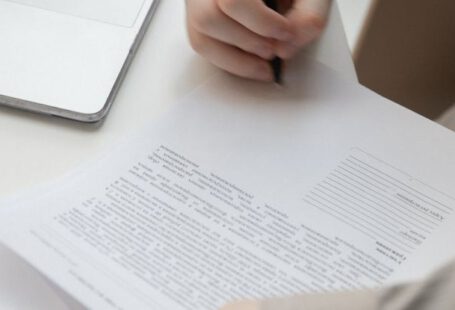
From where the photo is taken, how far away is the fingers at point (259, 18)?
0.52 m

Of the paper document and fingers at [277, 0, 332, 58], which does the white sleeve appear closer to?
the paper document

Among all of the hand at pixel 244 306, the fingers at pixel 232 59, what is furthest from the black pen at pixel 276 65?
the hand at pixel 244 306

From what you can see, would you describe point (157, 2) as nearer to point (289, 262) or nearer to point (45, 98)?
point (45, 98)

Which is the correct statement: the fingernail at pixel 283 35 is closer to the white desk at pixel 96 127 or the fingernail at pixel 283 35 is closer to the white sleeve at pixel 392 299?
the white desk at pixel 96 127

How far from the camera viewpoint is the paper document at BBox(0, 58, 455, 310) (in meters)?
0.44

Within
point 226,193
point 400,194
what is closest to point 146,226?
point 226,193

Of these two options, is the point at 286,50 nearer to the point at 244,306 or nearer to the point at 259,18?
the point at 259,18

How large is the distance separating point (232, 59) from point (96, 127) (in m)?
0.12

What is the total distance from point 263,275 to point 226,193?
7 centimetres

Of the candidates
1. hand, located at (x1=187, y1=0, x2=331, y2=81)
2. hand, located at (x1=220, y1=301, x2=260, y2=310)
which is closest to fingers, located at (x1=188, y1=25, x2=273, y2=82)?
hand, located at (x1=187, y1=0, x2=331, y2=81)

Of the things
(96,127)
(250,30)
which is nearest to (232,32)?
(250,30)

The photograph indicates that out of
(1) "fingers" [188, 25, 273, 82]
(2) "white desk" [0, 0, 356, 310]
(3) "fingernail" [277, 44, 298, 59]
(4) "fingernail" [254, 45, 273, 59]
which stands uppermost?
(3) "fingernail" [277, 44, 298, 59]

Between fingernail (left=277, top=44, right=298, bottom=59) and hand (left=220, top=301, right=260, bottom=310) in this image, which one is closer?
hand (left=220, top=301, right=260, bottom=310)

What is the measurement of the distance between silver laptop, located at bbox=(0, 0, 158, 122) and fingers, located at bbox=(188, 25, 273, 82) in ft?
0.22
